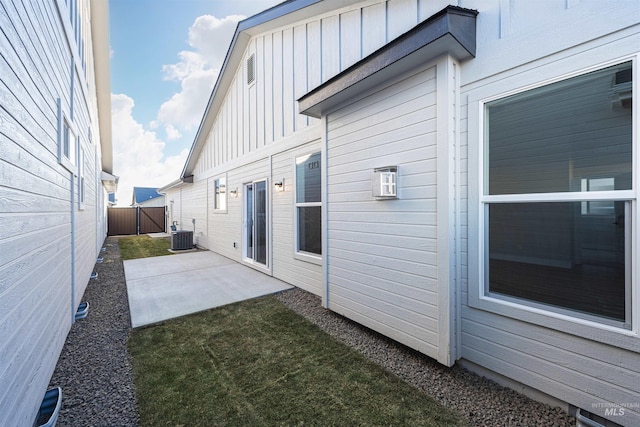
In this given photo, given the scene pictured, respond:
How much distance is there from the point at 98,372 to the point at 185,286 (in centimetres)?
276

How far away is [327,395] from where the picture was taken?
2.17 m

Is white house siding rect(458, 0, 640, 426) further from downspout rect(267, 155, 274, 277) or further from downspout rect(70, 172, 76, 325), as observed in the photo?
downspout rect(70, 172, 76, 325)

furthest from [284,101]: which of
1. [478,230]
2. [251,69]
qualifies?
[478,230]

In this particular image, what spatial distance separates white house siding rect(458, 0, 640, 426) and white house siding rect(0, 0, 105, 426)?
318 cm

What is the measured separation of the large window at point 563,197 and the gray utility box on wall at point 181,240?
9970 mm

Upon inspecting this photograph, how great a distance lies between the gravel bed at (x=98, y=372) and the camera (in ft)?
6.42

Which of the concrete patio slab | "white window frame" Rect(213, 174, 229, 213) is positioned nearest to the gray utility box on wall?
"white window frame" Rect(213, 174, 229, 213)

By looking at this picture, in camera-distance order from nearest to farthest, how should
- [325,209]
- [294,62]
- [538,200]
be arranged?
[538,200] → [325,209] → [294,62]

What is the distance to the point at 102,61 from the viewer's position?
24.6 ft

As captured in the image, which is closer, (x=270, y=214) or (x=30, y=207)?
(x=30, y=207)

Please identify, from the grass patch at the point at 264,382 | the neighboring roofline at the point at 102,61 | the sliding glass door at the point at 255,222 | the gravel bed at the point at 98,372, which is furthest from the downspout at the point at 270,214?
the neighboring roofline at the point at 102,61

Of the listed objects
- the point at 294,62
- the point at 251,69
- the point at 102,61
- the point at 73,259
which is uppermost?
the point at 102,61

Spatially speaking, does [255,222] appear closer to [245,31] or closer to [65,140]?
[65,140]

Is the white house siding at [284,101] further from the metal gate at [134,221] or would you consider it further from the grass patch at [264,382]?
the metal gate at [134,221]
